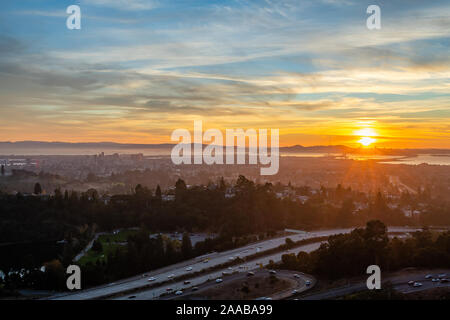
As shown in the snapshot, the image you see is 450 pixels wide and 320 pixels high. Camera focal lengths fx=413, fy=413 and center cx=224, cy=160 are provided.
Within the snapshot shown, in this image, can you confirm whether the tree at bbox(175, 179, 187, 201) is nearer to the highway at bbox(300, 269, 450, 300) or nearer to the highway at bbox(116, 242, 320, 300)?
the highway at bbox(116, 242, 320, 300)

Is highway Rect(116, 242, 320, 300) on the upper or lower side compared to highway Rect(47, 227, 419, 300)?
upper

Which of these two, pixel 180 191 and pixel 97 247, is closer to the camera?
pixel 97 247

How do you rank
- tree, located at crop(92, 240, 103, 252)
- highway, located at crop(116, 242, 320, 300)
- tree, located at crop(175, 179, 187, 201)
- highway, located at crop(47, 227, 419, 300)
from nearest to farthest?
highway, located at crop(116, 242, 320, 300)
highway, located at crop(47, 227, 419, 300)
tree, located at crop(92, 240, 103, 252)
tree, located at crop(175, 179, 187, 201)

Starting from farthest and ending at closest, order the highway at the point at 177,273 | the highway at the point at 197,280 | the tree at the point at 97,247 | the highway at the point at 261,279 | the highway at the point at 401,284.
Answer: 1. the tree at the point at 97,247
2. the highway at the point at 177,273
3. the highway at the point at 197,280
4. the highway at the point at 261,279
5. the highway at the point at 401,284

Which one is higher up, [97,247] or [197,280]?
[197,280]

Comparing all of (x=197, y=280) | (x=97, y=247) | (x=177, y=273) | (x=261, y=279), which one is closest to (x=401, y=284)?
(x=261, y=279)

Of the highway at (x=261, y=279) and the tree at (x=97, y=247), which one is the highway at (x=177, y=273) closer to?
the highway at (x=261, y=279)

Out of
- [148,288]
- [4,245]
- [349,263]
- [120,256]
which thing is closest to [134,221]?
[4,245]

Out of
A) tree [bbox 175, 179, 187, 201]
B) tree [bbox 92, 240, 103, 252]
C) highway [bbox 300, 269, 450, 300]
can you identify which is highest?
tree [bbox 175, 179, 187, 201]

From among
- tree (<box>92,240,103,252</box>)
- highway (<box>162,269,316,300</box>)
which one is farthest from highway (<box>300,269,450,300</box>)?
tree (<box>92,240,103,252</box>)

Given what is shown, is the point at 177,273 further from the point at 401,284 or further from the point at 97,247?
the point at 401,284

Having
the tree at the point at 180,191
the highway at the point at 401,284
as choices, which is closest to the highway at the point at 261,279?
the highway at the point at 401,284
